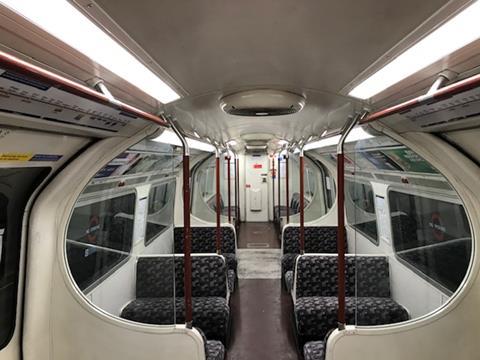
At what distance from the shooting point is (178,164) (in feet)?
19.0

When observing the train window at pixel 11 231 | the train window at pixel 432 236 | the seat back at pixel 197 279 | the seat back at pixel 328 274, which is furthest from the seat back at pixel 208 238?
the train window at pixel 11 231

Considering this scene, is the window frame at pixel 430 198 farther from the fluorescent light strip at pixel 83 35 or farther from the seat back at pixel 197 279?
the fluorescent light strip at pixel 83 35

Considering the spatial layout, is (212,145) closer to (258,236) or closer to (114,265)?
(114,265)

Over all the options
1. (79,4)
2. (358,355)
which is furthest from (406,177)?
(79,4)

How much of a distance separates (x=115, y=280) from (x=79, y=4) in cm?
328

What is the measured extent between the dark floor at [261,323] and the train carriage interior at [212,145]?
3 centimetres

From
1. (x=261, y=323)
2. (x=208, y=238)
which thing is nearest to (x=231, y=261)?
(x=208, y=238)

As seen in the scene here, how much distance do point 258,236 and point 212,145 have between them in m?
4.92

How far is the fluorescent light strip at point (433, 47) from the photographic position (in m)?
0.95

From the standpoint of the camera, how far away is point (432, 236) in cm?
315

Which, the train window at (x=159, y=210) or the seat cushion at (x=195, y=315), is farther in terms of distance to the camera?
the train window at (x=159, y=210)

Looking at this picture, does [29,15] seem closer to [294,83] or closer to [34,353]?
[294,83]

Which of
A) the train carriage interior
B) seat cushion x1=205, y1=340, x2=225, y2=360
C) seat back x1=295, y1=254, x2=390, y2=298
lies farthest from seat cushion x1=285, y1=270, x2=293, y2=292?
seat cushion x1=205, y1=340, x2=225, y2=360

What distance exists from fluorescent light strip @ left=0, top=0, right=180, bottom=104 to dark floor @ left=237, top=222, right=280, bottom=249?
708 cm
